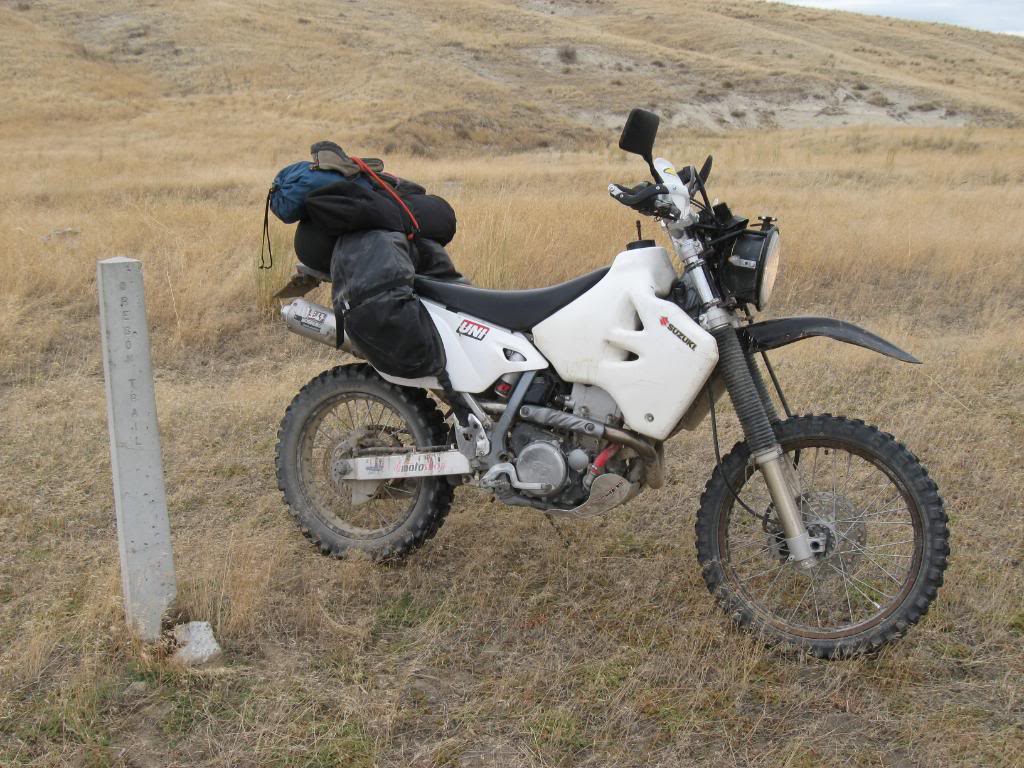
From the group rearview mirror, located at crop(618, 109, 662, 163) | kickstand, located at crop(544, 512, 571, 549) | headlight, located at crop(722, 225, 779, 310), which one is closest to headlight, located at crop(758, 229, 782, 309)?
headlight, located at crop(722, 225, 779, 310)

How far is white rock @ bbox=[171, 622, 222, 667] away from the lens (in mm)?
3281

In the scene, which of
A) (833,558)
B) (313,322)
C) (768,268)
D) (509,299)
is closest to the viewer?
(768,268)

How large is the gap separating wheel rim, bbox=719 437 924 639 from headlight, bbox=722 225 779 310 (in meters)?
0.56

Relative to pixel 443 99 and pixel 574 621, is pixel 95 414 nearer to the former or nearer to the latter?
pixel 574 621

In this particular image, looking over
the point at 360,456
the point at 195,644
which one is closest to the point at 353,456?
the point at 360,456

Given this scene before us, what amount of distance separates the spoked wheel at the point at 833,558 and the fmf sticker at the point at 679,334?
44cm

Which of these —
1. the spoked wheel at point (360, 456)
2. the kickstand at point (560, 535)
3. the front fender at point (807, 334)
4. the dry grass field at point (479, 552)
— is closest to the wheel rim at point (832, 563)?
the dry grass field at point (479, 552)

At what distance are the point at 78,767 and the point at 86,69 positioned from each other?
133 feet

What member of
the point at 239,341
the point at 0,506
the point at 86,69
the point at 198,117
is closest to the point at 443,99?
the point at 198,117

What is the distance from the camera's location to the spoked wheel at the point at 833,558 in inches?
125

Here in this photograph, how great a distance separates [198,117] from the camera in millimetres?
29125

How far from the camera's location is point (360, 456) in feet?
13.3

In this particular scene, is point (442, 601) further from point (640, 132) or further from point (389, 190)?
point (640, 132)

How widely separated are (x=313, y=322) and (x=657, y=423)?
1569 mm
